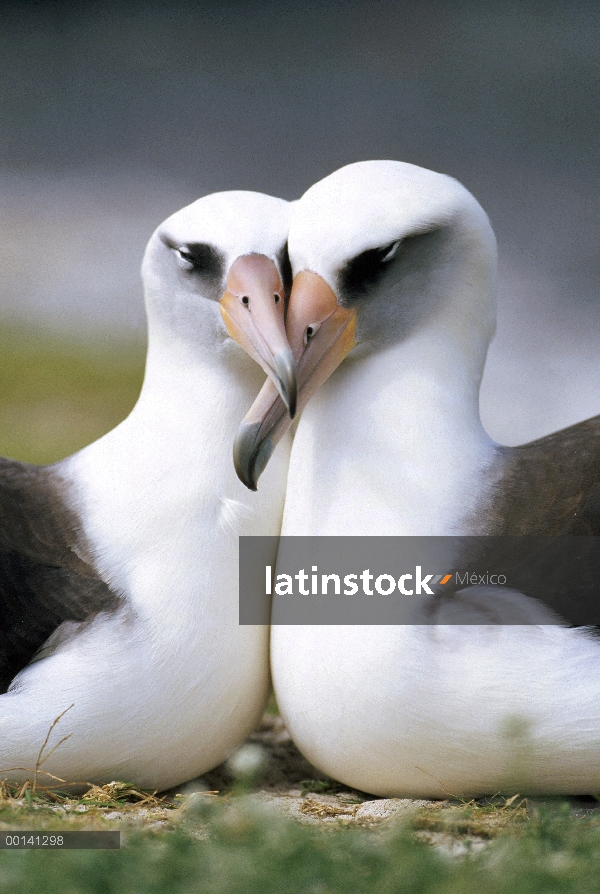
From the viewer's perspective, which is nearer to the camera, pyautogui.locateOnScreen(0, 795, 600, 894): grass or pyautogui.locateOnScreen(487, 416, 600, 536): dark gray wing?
pyautogui.locateOnScreen(0, 795, 600, 894): grass

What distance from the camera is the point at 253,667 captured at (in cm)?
287

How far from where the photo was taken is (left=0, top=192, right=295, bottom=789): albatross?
2.65 metres

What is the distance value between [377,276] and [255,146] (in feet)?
5.78

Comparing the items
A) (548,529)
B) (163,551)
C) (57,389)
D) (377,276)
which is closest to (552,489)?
(548,529)

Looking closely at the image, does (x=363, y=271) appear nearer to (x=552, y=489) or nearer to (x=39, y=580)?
(x=552, y=489)

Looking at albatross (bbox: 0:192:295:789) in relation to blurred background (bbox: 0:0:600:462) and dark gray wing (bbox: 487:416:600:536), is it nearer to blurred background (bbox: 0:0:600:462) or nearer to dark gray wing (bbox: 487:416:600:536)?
dark gray wing (bbox: 487:416:600:536)

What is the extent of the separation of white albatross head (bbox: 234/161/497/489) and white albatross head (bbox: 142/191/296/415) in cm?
7

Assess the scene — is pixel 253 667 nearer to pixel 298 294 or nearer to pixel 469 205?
pixel 298 294

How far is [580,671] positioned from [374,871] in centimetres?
83

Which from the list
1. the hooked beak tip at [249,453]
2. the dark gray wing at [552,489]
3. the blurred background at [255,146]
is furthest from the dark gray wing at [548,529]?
the blurred background at [255,146]

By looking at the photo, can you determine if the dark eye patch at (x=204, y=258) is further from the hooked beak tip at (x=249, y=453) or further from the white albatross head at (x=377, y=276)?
the hooked beak tip at (x=249, y=453)

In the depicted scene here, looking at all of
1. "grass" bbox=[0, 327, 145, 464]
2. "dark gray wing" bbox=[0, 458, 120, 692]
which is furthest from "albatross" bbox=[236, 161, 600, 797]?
"grass" bbox=[0, 327, 145, 464]

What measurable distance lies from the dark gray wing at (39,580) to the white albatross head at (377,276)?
0.56 meters

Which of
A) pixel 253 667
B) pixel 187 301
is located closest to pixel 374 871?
pixel 253 667
